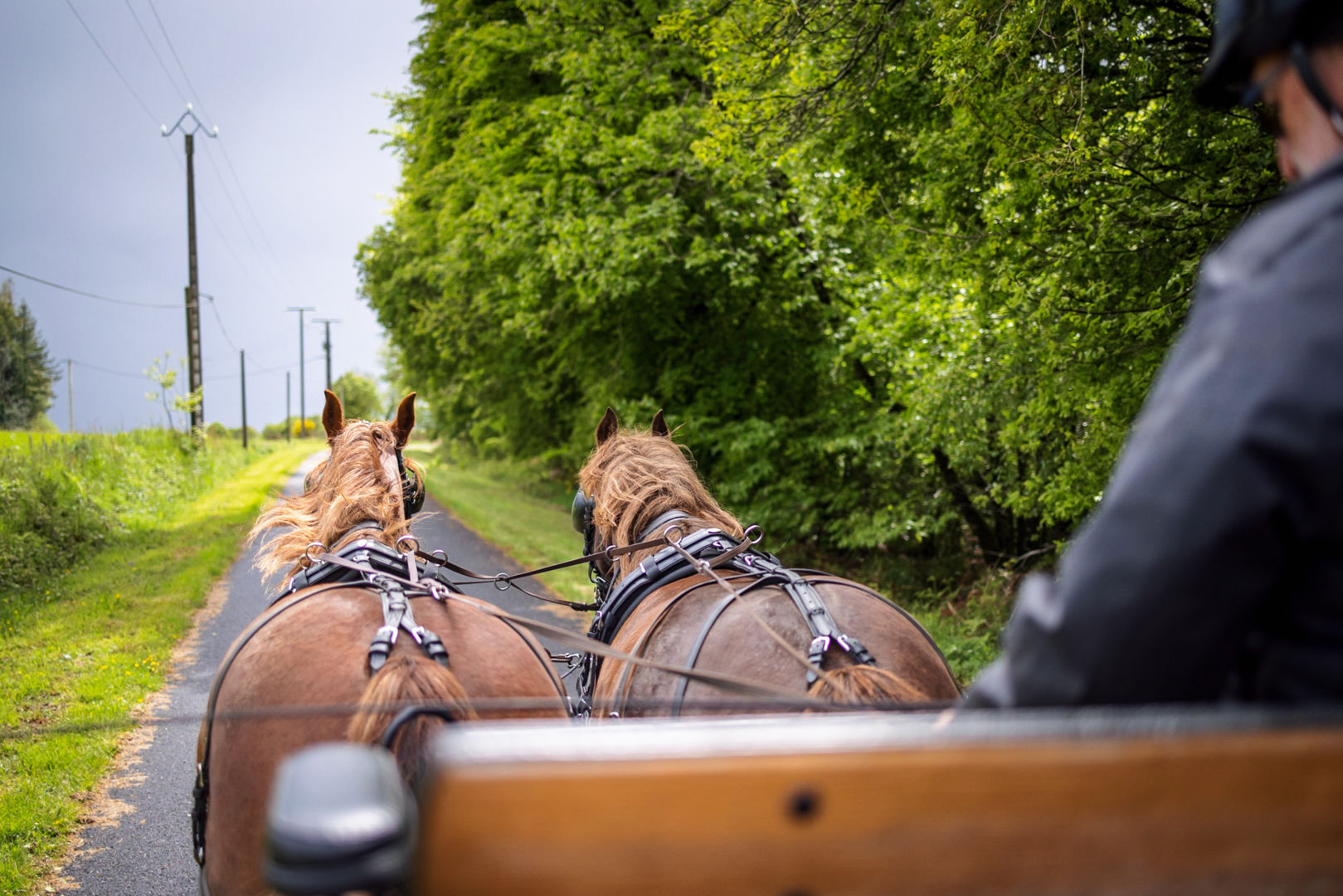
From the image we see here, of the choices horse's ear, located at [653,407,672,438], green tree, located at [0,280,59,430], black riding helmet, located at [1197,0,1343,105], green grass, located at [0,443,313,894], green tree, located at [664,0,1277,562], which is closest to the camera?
black riding helmet, located at [1197,0,1343,105]

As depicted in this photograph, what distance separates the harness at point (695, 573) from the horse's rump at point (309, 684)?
1.79 ft

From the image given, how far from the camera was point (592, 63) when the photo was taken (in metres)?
10.6

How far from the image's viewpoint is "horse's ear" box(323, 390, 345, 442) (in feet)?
11.1

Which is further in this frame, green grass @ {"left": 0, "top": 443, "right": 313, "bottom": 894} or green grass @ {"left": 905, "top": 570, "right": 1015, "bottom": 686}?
green grass @ {"left": 905, "top": 570, "right": 1015, "bottom": 686}

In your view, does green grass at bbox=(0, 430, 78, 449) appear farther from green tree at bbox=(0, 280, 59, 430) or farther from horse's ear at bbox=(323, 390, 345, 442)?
horse's ear at bbox=(323, 390, 345, 442)

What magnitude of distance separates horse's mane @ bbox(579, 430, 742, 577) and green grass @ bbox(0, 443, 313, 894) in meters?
1.89

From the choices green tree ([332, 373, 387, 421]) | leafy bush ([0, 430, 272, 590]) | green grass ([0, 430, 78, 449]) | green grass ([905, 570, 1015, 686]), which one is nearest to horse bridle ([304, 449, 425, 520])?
green grass ([905, 570, 1015, 686])

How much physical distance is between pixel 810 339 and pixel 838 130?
4.29 m

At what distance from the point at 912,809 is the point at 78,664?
7834 mm

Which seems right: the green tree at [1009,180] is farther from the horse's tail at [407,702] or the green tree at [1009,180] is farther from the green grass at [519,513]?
the green grass at [519,513]

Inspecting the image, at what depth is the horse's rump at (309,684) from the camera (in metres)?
1.99

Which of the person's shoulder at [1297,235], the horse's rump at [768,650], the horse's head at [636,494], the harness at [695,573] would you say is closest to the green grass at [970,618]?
the horse's head at [636,494]

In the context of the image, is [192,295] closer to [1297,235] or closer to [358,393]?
[1297,235]

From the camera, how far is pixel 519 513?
1742cm
